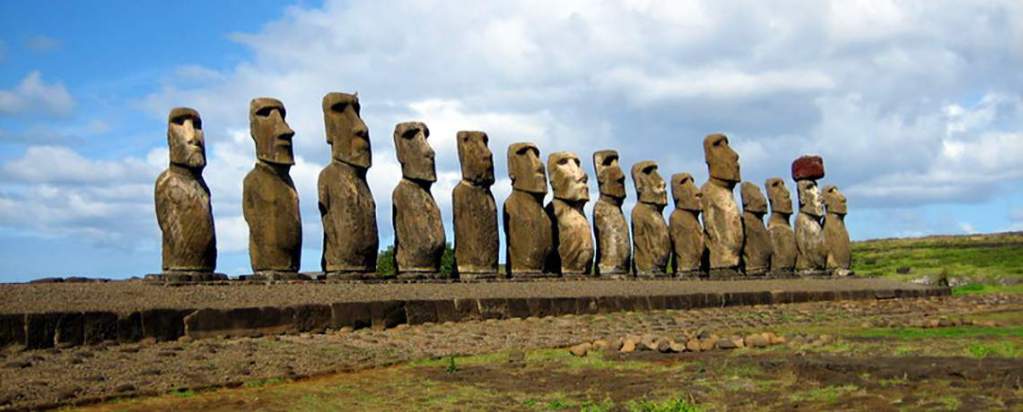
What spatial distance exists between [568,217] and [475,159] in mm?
2572

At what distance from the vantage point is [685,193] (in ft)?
71.1

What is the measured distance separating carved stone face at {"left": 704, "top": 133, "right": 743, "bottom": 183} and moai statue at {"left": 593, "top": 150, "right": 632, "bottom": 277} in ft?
11.0

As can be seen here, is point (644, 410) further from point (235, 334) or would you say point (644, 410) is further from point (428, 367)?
point (235, 334)

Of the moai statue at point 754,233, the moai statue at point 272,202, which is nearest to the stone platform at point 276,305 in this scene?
the moai statue at point 272,202

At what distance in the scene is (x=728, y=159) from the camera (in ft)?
74.3

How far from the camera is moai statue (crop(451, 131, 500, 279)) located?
16297mm

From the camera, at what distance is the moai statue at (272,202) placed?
1345 cm

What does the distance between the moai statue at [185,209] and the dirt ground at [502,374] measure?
2.58 metres

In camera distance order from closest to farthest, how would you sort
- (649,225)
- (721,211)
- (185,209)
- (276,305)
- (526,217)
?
(276,305) → (185,209) → (526,217) → (649,225) → (721,211)

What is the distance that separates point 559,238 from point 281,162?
19.8ft

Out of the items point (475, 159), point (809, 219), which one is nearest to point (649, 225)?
point (475, 159)

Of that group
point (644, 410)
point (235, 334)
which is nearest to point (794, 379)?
point (644, 410)

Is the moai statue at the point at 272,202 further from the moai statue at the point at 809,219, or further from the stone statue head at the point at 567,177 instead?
the moai statue at the point at 809,219

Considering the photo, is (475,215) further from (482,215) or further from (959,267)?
(959,267)
